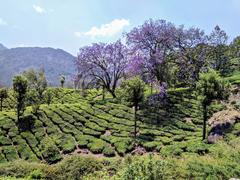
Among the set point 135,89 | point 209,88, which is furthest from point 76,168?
point 209,88

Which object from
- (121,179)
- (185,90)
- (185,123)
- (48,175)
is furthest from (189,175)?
(185,90)

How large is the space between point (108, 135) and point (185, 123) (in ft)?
33.3

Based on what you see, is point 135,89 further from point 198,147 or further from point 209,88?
point 198,147

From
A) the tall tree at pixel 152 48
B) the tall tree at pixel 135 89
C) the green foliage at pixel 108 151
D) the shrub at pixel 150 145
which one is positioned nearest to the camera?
the green foliage at pixel 108 151

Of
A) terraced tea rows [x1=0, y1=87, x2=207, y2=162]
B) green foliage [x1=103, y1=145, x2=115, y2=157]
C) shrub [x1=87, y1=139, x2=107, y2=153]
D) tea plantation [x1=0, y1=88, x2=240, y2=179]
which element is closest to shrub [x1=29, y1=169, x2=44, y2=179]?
tea plantation [x1=0, y1=88, x2=240, y2=179]

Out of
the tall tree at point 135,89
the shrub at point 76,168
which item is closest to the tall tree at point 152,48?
the tall tree at point 135,89

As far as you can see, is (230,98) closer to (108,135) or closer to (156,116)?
(156,116)

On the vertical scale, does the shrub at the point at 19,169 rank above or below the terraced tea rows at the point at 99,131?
below

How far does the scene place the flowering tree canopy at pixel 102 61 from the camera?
61344mm

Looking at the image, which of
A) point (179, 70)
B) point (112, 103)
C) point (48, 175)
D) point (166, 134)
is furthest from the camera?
point (179, 70)

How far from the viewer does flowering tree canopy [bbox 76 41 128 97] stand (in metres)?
61.3

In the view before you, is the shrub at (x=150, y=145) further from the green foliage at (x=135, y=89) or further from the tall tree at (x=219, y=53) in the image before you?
the tall tree at (x=219, y=53)

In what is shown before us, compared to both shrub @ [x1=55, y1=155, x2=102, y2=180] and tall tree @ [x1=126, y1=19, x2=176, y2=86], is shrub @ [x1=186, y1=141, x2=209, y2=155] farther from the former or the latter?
tall tree @ [x1=126, y1=19, x2=176, y2=86]

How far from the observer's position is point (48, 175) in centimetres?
2536
